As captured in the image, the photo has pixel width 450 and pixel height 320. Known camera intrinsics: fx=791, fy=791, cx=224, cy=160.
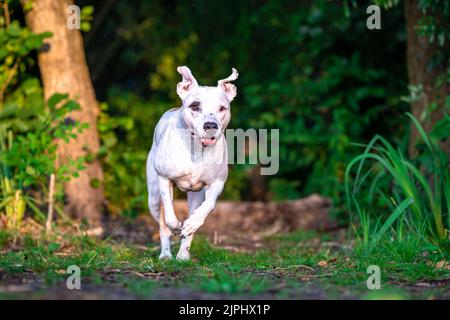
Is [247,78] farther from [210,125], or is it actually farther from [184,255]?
[210,125]

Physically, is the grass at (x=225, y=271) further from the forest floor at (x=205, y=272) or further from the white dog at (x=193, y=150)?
the white dog at (x=193, y=150)

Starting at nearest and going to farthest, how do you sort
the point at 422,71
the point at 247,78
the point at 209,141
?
the point at 209,141 < the point at 422,71 < the point at 247,78

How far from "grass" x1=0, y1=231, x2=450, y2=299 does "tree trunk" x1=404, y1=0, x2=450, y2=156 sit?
6.67 ft

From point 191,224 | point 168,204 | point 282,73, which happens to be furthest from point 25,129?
point 282,73

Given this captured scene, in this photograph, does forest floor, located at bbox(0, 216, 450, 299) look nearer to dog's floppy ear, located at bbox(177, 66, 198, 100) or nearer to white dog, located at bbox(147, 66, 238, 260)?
white dog, located at bbox(147, 66, 238, 260)

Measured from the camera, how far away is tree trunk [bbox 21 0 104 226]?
27.2 feet

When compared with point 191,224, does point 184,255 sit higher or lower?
lower

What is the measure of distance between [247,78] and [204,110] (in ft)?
21.6

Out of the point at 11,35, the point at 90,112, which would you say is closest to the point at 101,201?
the point at 90,112

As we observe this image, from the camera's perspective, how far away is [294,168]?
11.6m

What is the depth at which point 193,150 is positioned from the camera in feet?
19.5

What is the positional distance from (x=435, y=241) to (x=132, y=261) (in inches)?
92.9

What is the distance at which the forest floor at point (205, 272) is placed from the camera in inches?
178
